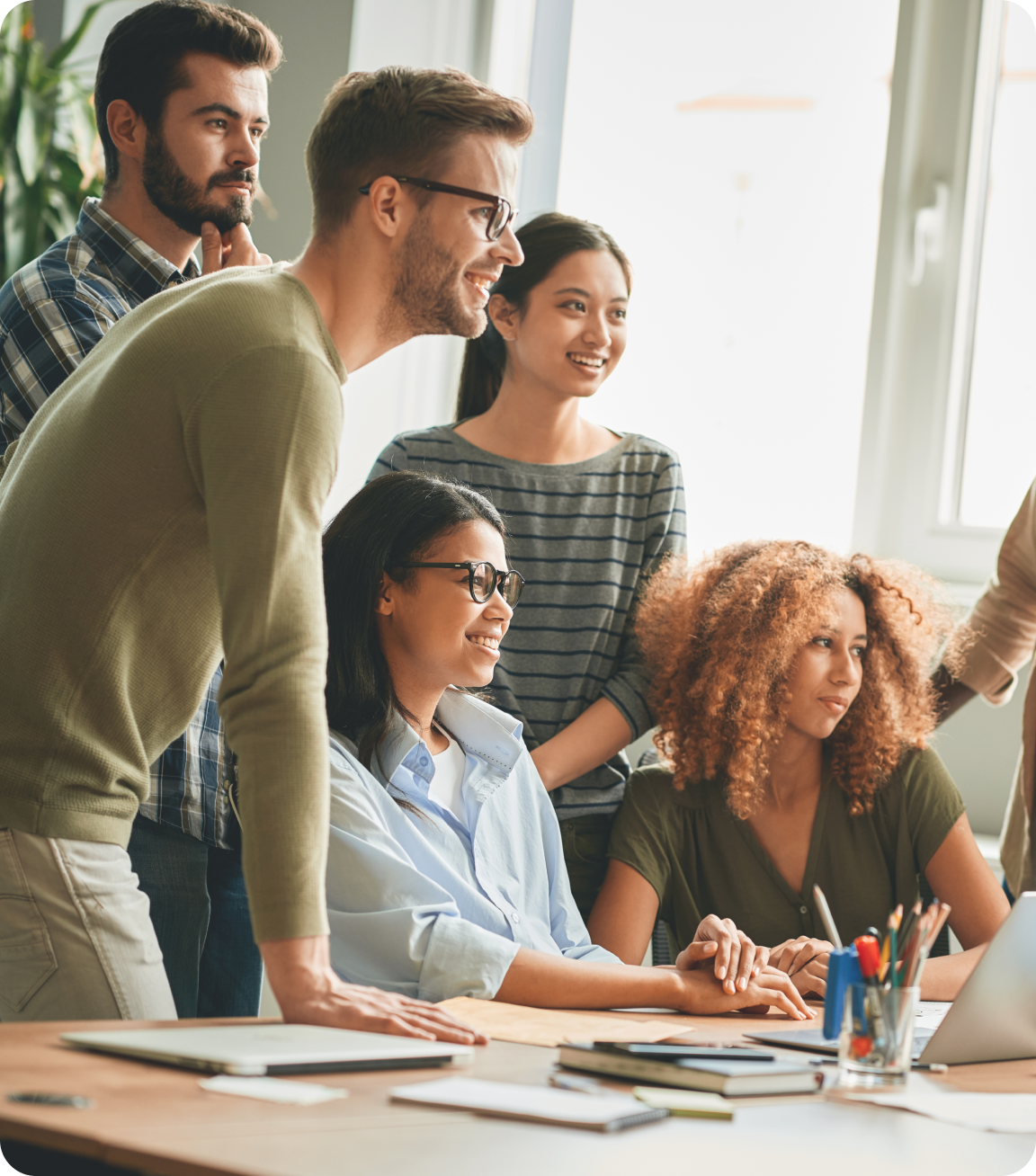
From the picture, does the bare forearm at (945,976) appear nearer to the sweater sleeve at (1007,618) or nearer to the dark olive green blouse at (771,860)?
the dark olive green blouse at (771,860)

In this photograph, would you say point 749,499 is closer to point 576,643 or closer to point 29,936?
point 576,643

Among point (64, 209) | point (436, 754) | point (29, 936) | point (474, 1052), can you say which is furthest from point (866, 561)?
point (64, 209)

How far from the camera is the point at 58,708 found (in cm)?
124

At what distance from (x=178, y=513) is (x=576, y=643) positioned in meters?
1.15

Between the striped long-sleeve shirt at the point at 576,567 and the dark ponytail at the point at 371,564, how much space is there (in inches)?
9.5

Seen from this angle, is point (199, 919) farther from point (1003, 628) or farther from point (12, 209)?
point (12, 209)

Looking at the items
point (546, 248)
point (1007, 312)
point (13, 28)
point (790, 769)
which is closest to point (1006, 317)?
point (1007, 312)

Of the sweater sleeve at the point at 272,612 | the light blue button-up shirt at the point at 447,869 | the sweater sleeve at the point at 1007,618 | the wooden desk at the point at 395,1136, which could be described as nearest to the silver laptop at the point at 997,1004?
the wooden desk at the point at 395,1136

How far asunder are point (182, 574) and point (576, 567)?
113 cm

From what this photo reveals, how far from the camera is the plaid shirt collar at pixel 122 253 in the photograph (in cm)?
192

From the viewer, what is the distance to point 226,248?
210 cm

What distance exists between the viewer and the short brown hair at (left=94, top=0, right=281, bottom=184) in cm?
196

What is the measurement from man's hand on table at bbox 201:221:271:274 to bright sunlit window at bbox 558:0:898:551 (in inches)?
63.8

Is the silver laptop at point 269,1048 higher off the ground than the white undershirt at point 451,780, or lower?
lower
